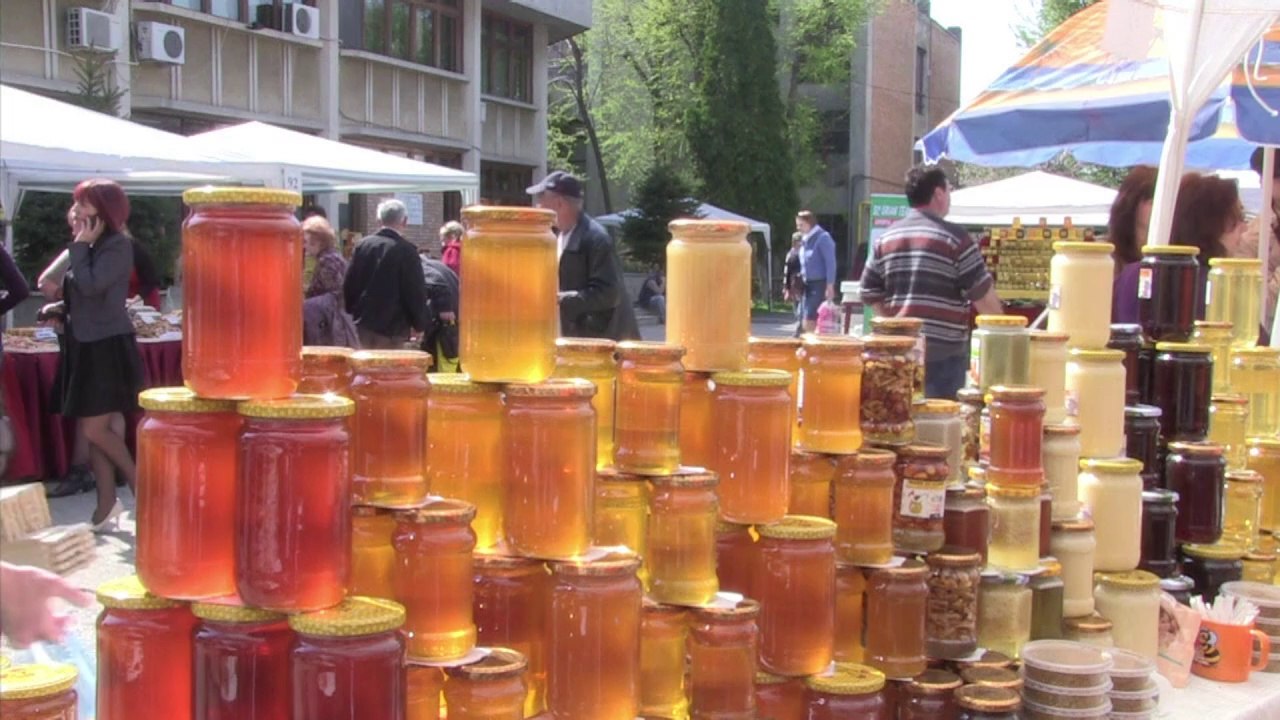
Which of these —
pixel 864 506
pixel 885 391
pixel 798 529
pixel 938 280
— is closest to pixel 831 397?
pixel 885 391

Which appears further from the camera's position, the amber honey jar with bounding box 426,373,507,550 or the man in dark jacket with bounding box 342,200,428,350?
the man in dark jacket with bounding box 342,200,428,350

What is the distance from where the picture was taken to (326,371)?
2.71m

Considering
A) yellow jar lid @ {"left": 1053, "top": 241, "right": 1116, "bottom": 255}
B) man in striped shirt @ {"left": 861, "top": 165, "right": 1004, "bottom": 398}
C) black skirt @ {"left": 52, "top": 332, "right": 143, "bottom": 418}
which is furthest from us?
black skirt @ {"left": 52, "top": 332, "right": 143, "bottom": 418}

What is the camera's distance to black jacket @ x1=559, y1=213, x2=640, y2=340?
5695mm

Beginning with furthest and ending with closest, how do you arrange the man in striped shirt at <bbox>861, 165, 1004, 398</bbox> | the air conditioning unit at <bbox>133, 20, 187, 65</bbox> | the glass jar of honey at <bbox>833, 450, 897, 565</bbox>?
1. the air conditioning unit at <bbox>133, 20, 187, 65</bbox>
2. the man in striped shirt at <bbox>861, 165, 1004, 398</bbox>
3. the glass jar of honey at <bbox>833, 450, 897, 565</bbox>

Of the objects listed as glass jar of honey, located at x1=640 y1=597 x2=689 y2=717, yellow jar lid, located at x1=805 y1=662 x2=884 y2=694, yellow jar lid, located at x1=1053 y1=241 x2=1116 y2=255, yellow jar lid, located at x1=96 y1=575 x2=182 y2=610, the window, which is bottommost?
yellow jar lid, located at x1=805 y1=662 x2=884 y2=694

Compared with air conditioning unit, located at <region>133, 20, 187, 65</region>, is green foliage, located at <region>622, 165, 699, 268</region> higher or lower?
lower

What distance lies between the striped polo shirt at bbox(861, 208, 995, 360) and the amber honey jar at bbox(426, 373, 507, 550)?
3.10 meters

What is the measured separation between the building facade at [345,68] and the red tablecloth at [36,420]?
779 centimetres

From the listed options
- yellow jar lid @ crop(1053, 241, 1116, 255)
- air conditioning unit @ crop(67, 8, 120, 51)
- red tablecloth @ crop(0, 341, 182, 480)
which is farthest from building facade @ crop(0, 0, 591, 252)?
yellow jar lid @ crop(1053, 241, 1116, 255)

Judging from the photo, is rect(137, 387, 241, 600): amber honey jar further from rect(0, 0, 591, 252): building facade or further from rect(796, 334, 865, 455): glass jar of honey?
rect(0, 0, 591, 252): building facade

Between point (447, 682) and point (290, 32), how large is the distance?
1838 cm

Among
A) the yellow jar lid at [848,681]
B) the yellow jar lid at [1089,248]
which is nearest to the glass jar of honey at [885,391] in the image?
the yellow jar lid at [848,681]

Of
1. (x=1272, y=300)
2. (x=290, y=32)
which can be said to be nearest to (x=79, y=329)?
(x=1272, y=300)
